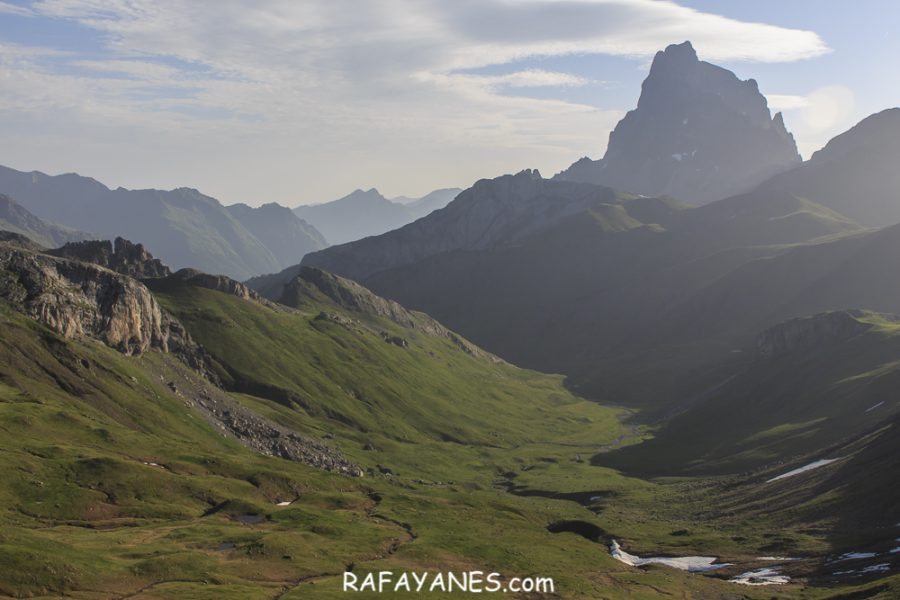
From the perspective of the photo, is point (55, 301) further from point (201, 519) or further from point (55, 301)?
point (201, 519)

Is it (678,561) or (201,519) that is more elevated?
(201,519)

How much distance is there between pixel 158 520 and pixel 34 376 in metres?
64.1

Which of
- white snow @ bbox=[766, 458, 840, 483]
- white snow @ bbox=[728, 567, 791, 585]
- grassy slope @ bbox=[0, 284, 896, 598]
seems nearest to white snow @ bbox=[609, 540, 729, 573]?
grassy slope @ bbox=[0, 284, 896, 598]

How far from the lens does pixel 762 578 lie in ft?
377

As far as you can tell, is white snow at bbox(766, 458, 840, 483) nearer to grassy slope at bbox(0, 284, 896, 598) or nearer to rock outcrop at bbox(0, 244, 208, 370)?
grassy slope at bbox(0, 284, 896, 598)

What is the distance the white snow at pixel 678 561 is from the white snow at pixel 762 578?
578 centimetres

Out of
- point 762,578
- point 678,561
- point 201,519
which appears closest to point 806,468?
point 678,561

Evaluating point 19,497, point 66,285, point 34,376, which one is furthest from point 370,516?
point 66,285

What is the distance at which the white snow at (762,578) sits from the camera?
11256cm

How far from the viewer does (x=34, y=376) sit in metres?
155

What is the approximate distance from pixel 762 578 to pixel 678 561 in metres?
16.0

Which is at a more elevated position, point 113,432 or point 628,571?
point 113,432

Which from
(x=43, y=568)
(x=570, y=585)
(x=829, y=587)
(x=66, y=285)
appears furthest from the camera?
(x=66, y=285)

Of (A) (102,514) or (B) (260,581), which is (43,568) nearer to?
(B) (260,581)
